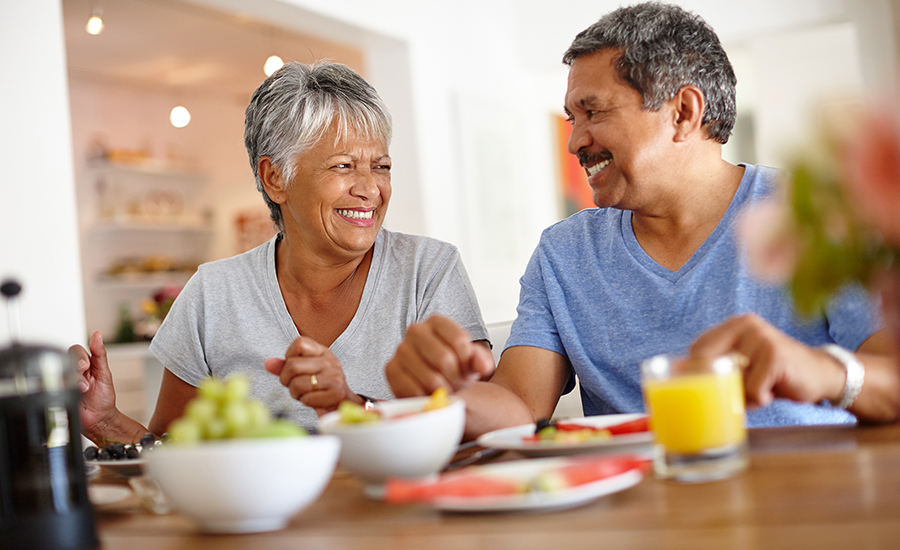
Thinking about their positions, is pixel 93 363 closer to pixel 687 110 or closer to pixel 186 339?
pixel 186 339

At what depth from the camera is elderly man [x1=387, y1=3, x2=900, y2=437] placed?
150 centimetres

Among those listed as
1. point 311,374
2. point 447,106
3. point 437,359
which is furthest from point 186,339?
point 447,106

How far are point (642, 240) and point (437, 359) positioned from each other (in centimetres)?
69

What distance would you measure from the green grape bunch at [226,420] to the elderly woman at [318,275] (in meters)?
0.95

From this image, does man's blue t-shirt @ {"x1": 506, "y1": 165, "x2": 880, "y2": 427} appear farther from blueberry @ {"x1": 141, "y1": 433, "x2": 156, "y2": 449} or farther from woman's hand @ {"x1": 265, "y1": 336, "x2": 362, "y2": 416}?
blueberry @ {"x1": 141, "y1": 433, "x2": 156, "y2": 449}

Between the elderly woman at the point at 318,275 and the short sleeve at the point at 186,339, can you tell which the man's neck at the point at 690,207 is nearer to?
the elderly woman at the point at 318,275

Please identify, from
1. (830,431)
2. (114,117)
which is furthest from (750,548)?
(114,117)

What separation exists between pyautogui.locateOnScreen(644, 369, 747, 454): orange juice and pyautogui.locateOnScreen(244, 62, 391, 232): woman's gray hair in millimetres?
1175

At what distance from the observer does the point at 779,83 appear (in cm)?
503

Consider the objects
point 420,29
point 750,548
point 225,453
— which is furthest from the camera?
point 420,29

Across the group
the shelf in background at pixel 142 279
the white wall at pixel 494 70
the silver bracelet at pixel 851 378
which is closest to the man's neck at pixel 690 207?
the silver bracelet at pixel 851 378

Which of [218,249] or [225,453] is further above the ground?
[218,249]

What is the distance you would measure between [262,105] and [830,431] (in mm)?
1374

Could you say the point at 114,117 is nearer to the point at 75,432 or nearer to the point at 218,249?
the point at 218,249
